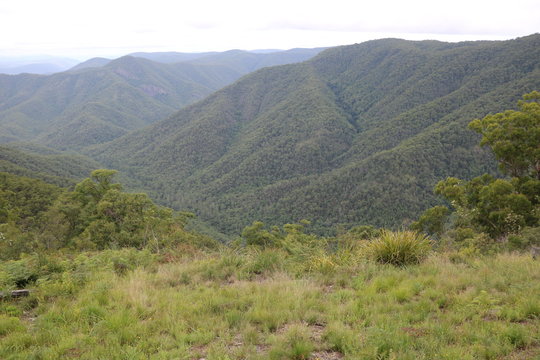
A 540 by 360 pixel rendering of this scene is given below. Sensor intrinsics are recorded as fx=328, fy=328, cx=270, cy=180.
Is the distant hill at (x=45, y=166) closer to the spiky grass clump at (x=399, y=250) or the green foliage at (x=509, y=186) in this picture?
the green foliage at (x=509, y=186)

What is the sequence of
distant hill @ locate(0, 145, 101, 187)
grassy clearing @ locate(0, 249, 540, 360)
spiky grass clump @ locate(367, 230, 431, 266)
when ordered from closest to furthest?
grassy clearing @ locate(0, 249, 540, 360) < spiky grass clump @ locate(367, 230, 431, 266) < distant hill @ locate(0, 145, 101, 187)

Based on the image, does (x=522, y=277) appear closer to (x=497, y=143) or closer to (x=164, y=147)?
(x=497, y=143)

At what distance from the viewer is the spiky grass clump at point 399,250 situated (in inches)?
263

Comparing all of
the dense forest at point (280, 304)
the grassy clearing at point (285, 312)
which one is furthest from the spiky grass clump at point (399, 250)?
the grassy clearing at point (285, 312)

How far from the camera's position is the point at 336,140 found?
128 m

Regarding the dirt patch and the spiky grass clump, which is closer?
the dirt patch

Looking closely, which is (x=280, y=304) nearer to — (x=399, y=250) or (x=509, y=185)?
(x=399, y=250)

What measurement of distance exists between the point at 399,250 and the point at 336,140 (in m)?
125

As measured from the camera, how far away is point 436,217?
22.3 meters

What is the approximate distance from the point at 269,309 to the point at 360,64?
209844 mm

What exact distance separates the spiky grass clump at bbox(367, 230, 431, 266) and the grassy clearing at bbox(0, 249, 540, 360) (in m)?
0.26

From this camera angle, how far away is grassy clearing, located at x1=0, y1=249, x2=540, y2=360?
12.5ft

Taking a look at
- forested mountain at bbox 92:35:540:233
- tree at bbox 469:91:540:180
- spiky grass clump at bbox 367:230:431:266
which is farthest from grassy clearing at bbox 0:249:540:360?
forested mountain at bbox 92:35:540:233

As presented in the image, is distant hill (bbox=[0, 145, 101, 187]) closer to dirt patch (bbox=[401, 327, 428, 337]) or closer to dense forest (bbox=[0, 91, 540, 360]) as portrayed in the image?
dense forest (bbox=[0, 91, 540, 360])
